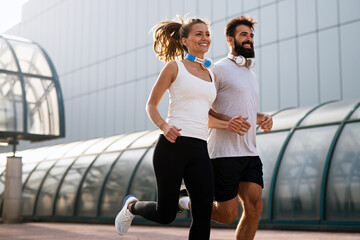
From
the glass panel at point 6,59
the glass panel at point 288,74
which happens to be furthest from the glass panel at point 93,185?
the glass panel at point 288,74

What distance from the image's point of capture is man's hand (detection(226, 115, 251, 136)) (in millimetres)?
4465

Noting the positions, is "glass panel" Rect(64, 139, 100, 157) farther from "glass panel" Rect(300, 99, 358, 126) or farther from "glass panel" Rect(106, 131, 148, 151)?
"glass panel" Rect(300, 99, 358, 126)

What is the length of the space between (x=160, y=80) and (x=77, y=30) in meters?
29.6

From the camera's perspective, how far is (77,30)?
107 feet

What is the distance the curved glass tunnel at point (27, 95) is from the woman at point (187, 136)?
43.5 feet

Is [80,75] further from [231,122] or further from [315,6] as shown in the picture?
[231,122]

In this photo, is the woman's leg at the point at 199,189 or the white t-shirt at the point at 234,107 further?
the white t-shirt at the point at 234,107

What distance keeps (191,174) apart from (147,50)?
23.7m

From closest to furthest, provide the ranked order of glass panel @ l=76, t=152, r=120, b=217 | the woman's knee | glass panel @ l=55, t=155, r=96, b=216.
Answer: the woman's knee, glass panel @ l=76, t=152, r=120, b=217, glass panel @ l=55, t=155, r=96, b=216

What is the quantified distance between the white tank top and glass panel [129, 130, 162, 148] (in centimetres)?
1120

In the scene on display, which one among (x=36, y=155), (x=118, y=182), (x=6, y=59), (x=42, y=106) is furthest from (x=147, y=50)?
(x=118, y=182)

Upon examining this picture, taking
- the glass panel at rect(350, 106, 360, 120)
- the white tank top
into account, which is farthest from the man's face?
the glass panel at rect(350, 106, 360, 120)

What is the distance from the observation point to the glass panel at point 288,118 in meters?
12.1

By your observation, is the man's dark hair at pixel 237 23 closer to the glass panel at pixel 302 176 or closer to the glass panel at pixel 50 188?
the glass panel at pixel 302 176
